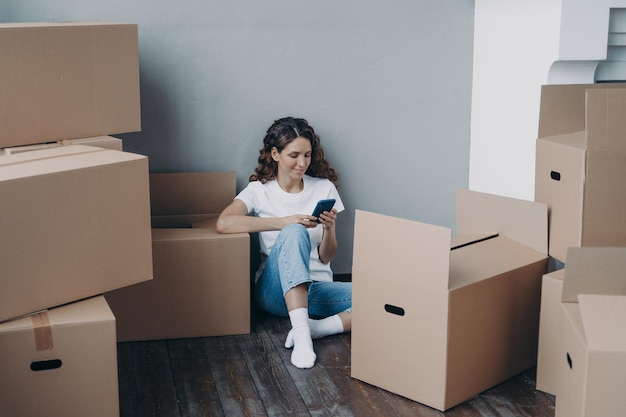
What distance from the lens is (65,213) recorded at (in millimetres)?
1977

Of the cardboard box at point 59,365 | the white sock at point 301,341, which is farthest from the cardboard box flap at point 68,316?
the white sock at point 301,341

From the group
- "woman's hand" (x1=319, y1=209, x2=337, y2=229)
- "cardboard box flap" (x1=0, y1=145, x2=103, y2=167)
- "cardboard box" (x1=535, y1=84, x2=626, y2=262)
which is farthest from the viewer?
"woman's hand" (x1=319, y1=209, x2=337, y2=229)

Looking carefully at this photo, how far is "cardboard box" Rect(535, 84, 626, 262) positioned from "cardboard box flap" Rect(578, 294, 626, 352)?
428mm

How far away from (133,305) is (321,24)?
1256 mm

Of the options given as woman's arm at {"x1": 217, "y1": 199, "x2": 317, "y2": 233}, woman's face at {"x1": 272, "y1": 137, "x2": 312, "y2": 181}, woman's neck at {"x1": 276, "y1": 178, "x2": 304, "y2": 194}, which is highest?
woman's face at {"x1": 272, "y1": 137, "x2": 312, "y2": 181}

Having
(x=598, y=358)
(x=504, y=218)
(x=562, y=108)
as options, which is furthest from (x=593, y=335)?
(x=562, y=108)

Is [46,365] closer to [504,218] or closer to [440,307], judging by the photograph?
[440,307]

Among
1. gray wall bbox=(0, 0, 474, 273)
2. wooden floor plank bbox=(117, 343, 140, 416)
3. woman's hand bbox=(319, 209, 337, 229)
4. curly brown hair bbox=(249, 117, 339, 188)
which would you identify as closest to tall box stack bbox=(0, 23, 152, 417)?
wooden floor plank bbox=(117, 343, 140, 416)

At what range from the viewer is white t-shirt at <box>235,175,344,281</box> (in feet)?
9.51

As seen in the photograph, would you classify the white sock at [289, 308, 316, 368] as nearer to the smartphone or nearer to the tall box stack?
the smartphone

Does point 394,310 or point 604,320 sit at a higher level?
point 604,320

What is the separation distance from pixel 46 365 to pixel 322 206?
1117 millimetres

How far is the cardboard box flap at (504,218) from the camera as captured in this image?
2.46m

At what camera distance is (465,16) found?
3176mm
